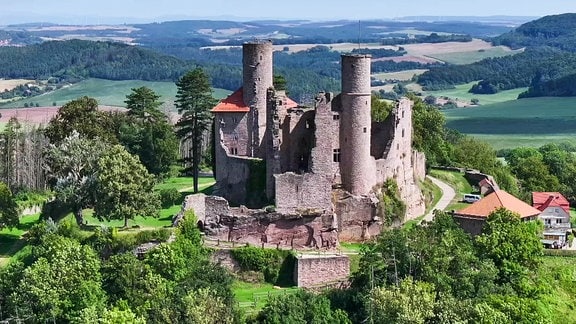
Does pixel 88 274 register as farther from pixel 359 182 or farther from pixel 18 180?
pixel 18 180

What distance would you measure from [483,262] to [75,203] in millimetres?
21119

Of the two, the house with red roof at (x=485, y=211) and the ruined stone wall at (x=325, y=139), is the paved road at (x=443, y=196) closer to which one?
the house with red roof at (x=485, y=211)

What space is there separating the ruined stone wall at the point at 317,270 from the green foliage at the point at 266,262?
0.77m

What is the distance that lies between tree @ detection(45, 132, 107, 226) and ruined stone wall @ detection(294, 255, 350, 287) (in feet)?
39.0

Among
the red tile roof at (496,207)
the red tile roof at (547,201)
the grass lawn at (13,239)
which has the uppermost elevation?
the red tile roof at (496,207)

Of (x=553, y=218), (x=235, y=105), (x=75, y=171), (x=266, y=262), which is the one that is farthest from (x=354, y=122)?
(x=553, y=218)

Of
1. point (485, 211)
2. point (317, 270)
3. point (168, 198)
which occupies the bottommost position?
point (317, 270)

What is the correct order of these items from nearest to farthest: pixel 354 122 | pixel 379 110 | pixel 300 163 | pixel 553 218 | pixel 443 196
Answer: pixel 354 122 < pixel 300 163 < pixel 553 218 < pixel 443 196 < pixel 379 110

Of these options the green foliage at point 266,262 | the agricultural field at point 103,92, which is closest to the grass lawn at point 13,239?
the green foliage at point 266,262

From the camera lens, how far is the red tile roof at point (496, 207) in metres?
49.9

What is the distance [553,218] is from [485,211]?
9.02 meters

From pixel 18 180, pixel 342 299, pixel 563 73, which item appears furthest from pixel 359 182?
pixel 563 73

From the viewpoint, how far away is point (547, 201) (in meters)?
58.7

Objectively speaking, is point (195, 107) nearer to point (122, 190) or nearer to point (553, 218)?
point (122, 190)
